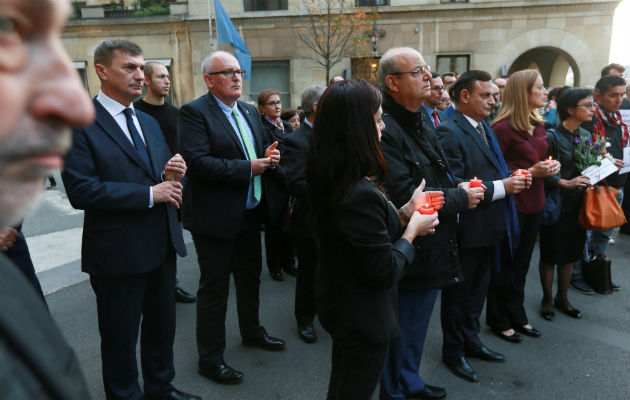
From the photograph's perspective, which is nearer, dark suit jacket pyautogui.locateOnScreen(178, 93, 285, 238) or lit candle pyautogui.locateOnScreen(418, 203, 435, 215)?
lit candle pyautogui.locateOnScreen(418, 203, 435, 215)

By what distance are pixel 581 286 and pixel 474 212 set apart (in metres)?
2.58

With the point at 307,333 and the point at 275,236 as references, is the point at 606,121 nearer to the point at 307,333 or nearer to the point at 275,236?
the point at 275,236

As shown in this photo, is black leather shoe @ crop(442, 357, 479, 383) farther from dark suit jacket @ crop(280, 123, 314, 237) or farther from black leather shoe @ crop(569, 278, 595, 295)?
black leather shoe @ crop(569, 278, 595, 295)

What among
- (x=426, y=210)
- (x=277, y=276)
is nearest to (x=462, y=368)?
(x=426, y=210)

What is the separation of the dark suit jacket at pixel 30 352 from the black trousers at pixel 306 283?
10.2 feet

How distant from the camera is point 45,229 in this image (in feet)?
21.3

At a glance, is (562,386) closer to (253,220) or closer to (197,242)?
(253,220)

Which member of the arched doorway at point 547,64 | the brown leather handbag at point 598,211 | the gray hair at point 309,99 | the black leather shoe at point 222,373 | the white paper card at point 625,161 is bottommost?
the black leather shoe at point 222,373

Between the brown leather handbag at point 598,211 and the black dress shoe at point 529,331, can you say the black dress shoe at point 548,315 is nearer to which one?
the black dress shoe at point 529,331

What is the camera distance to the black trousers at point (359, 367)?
2.01m

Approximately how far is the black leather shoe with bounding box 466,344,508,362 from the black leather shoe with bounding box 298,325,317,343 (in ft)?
4.13

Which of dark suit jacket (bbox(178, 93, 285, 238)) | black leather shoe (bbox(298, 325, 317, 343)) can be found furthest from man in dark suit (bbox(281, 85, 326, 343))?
dark suit jacket (bbox(178, 93, 285, 238))

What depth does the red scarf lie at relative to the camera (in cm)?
467

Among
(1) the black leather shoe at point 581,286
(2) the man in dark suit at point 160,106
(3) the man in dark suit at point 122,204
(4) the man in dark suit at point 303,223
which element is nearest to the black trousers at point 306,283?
(4) the man in dark suit at point 303,223
